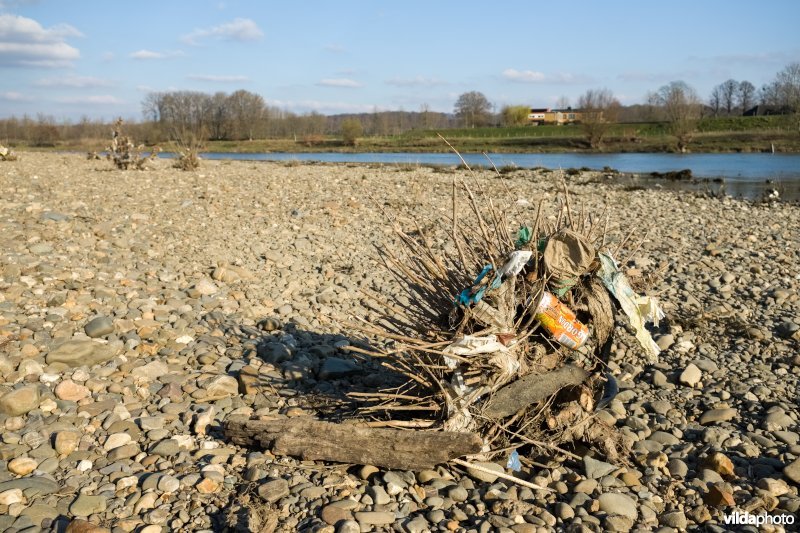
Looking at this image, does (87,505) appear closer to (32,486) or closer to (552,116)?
(32,486)

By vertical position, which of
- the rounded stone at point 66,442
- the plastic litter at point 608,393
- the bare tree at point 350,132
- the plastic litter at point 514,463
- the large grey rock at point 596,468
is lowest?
the large grey rock at point 596,468

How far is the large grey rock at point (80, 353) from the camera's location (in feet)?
15.4

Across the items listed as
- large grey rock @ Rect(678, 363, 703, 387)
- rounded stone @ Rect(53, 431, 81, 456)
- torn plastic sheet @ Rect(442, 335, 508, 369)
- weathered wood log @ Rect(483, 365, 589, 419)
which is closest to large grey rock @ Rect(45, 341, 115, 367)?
rounded stone @ Rect(53, 431, 81, 456)

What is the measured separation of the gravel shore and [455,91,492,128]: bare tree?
3200 inches

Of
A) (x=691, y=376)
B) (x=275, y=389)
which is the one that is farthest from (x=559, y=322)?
(x=275, y=389)

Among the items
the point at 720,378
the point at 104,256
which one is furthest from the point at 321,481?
the point at 104,256

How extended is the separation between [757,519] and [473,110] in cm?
9218

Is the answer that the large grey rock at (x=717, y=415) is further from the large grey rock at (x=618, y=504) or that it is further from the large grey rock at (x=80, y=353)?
the large grey rock at (x=80, y=353)

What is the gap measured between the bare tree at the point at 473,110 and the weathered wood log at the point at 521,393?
281 ft

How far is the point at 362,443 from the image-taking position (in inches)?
136

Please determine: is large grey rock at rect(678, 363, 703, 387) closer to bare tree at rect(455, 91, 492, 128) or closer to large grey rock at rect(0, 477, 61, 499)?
large grey rock at rect(0, 477, 61, 499)

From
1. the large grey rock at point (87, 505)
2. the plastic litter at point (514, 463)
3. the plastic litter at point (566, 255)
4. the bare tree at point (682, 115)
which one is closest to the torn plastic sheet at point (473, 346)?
the plastic litter at point (566, 255)

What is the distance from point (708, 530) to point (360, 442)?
6.06 ft

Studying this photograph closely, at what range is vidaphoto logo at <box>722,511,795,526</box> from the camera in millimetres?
3162
